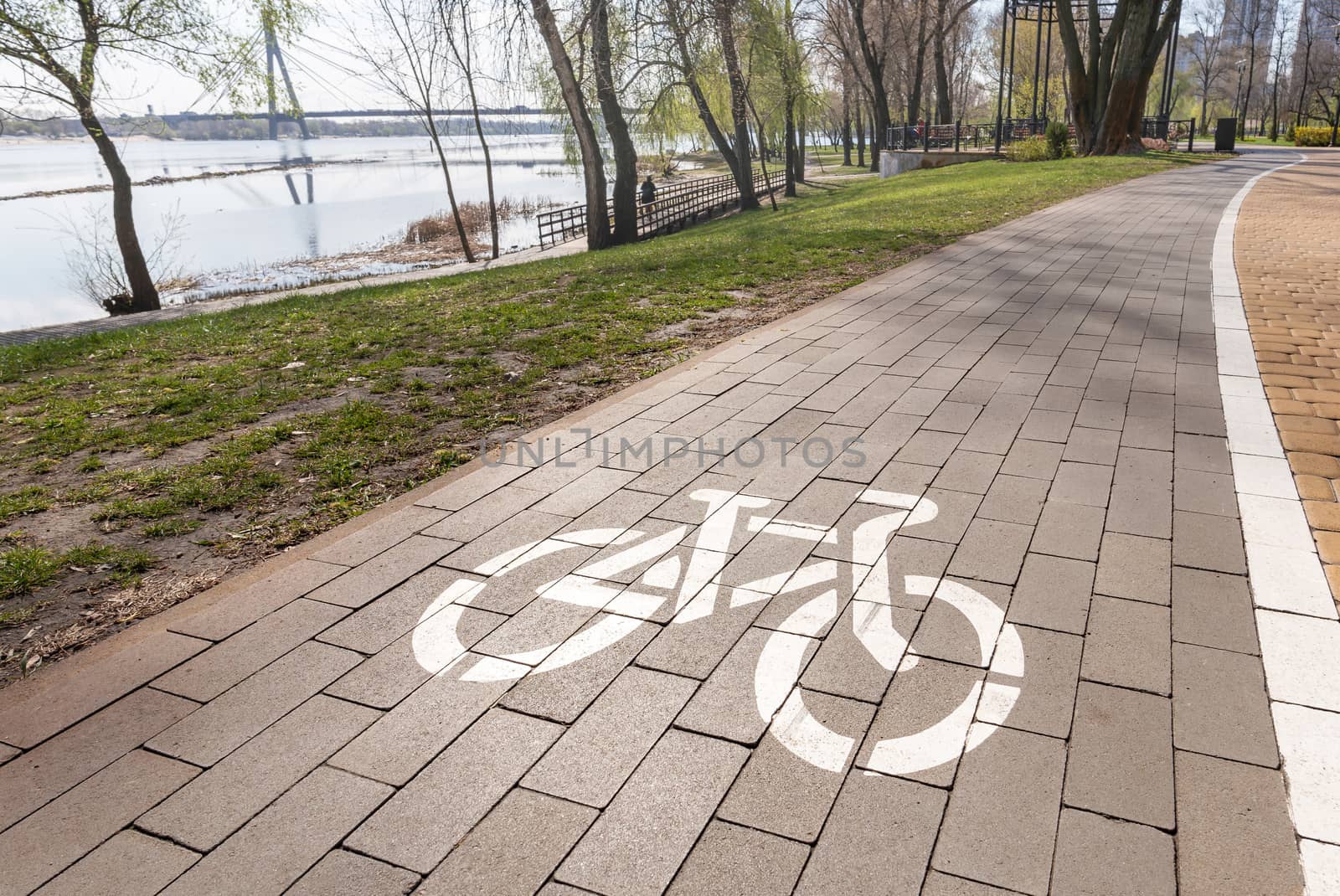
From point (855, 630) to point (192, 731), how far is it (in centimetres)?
231

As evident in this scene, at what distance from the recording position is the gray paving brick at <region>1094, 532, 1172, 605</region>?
3420mm

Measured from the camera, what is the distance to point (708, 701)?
2848 mm

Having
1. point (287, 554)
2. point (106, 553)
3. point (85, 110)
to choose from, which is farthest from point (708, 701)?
point (85, 110)

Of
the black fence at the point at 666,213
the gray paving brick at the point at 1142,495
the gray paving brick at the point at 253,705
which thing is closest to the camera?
the gray paving brick at the point at 253,705

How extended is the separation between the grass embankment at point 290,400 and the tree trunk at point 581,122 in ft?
20.0

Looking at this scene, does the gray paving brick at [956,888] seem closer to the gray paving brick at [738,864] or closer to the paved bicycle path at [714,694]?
the paved bicycle path at [714,694]

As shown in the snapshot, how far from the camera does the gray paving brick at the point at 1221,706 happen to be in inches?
101

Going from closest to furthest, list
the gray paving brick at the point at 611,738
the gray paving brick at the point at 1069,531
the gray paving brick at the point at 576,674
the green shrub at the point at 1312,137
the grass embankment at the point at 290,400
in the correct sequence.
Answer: the gray paving brick at the point at 611,738, the gray paving brick at the point at 576,674, the gray paving brick at the point at 1069,531, the grass embankment at the point at 290,400, the green shrub at the point at 1312,137

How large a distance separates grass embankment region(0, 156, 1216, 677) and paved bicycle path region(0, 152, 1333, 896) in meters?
0.51

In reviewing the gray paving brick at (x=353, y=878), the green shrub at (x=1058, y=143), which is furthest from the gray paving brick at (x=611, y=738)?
the green shrub at (x=1058, y=143)

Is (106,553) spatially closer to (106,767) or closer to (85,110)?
(106,767)

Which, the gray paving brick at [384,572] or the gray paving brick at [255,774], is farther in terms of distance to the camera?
the gray paving brick at [384,572]

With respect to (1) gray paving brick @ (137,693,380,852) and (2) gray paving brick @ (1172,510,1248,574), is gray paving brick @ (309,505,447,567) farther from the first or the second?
(2) gray paving brick @ (1172,510,1248,574)

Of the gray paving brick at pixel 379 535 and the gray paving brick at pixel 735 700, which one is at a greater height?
the gray paving brick at pixel 379 535
